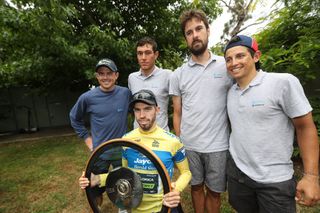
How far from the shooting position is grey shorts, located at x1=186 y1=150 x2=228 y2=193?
247cm

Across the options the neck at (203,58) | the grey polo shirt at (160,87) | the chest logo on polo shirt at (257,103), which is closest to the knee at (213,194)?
the grey polo shirt at (160,87)

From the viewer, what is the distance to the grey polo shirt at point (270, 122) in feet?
5.82

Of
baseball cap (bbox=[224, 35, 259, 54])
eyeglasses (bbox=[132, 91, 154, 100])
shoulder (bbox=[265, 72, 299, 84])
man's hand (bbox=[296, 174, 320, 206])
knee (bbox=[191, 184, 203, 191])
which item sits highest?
baseball cap (bbox=[224, 35, 259, 54])

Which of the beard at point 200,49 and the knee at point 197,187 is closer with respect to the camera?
the beard at point 200,49

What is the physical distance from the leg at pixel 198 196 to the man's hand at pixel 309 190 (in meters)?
1.11

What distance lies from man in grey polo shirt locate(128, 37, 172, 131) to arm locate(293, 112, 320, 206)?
58.2 inches

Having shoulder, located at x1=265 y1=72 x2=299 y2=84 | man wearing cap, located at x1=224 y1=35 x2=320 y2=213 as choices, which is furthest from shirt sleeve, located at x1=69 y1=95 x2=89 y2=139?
shoulder, located at x1=265 y1=72 x2=299 y2=84

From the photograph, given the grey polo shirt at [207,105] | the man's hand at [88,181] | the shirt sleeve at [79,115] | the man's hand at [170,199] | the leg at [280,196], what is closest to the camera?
the man's hand at [170,199]

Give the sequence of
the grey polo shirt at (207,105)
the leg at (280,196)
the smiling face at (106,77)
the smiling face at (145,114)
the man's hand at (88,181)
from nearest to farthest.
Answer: the leg at (280,196), the man's hand at (88,181), the smiling face at (145,114), the grey polo shirt at (207,105), the smiling face at (106,77)

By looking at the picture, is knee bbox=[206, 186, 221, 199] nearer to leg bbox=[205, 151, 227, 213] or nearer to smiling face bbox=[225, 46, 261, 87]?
leg bbox=[205, 151, 227, 213]

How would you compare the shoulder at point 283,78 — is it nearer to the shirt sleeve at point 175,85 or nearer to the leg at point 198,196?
the shirt sleeve at point 175,85

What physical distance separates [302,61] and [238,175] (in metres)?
2.50

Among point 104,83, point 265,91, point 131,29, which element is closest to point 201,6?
point 131,29

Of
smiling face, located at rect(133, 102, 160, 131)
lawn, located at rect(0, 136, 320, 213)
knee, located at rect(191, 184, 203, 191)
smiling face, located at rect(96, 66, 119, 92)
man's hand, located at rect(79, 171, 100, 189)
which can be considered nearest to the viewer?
man's hand, located at rect(79, 171, 100, 189)
